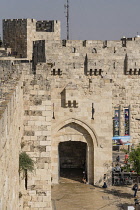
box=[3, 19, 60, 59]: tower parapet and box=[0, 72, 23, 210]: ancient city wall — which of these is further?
box=[3, 19, 60, 59]: tower parapet

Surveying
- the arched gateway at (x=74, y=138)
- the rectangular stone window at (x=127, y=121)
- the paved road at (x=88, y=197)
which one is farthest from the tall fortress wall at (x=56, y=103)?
the paved road at (x=88, y=197)

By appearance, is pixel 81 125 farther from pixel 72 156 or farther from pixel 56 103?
pixel 72 156

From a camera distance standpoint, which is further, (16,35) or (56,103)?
(16,35)

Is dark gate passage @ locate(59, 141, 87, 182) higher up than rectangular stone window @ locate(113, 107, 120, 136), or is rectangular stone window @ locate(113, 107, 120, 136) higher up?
rectangular stone window @ locate(113, 107, 120, 136)

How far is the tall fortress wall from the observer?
6.59 m

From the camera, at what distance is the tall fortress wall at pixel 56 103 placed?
6.59 m

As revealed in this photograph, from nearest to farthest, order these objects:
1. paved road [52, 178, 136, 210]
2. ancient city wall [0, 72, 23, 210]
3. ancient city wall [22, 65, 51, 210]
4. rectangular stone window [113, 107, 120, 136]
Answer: ancient city wall [0, 72, 23, 210], ancient city wall [22, 65, 51, 210], paved road [52, 178, 136, 210], rectangular stone window [113, 107, 120, 136]

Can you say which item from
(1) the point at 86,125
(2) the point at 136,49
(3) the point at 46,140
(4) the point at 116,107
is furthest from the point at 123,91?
(3) the point at 46,140

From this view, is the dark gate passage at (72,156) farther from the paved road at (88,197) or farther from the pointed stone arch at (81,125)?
the pointed stone arch at (81,125)

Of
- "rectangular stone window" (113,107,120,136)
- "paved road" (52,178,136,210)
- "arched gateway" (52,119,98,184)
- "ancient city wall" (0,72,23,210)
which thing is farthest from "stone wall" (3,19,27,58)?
"ancient city wall" (0,72,23,210)

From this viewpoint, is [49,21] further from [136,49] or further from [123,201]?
[123,201]

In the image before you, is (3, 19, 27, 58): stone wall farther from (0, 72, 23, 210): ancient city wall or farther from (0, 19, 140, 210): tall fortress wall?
(0, 72, 23, 210): ancient city wall

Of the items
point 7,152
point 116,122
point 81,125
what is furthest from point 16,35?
point 7,152

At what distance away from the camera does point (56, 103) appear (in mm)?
14914
